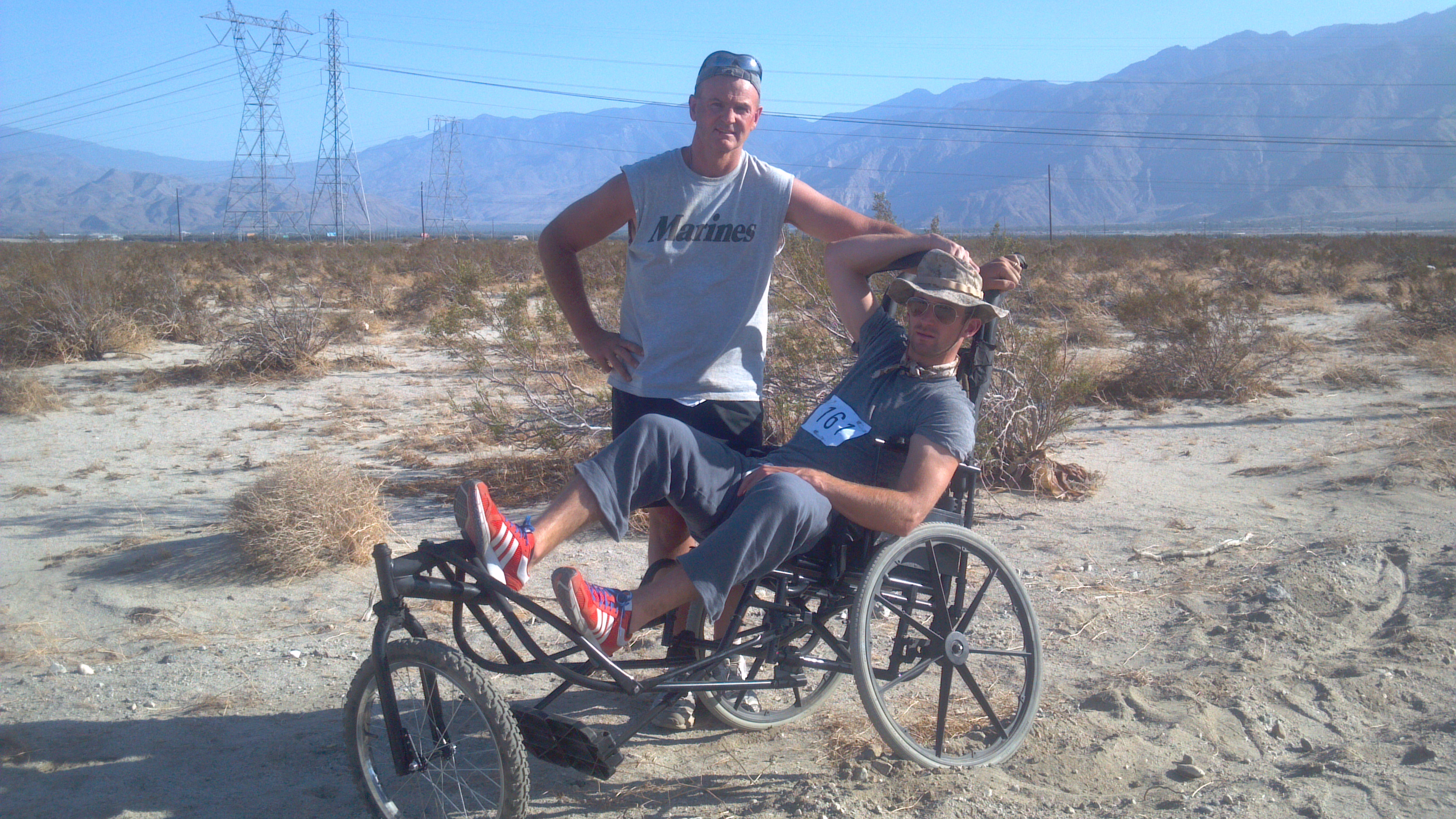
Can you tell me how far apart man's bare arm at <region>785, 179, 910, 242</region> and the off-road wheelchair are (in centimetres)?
19

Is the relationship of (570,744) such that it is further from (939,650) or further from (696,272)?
(696,272)

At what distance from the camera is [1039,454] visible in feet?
18.1

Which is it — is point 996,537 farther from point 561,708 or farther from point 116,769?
point 116,769

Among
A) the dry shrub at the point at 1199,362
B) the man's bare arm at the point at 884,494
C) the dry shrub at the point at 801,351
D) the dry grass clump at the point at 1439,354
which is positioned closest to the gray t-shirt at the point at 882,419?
the man's bare arm at the point at 884,494

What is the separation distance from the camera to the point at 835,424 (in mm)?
2648

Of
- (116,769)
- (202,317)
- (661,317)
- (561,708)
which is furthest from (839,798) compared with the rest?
(202,317)

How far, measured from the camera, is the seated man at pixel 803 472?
2150mm

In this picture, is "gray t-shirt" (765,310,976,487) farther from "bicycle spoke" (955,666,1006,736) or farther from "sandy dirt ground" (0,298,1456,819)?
"sandy dirt ground" (0,298,1456,819)

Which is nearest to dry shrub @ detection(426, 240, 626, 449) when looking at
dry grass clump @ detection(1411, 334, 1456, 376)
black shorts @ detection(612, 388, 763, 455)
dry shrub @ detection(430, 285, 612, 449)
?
dry shrub @ detection(430, 285, 612, 449)

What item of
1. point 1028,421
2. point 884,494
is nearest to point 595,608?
point 884,494

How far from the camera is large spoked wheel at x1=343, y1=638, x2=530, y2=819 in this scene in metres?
2.01

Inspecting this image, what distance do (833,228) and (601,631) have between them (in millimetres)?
1409

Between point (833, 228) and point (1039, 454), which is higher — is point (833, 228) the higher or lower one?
the higher one

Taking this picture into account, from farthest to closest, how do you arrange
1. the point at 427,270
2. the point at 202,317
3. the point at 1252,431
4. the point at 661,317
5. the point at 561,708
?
the point at 427,270, the point at 202,317, the point at 1252,431, the point at 561,708, the point at 661,317
